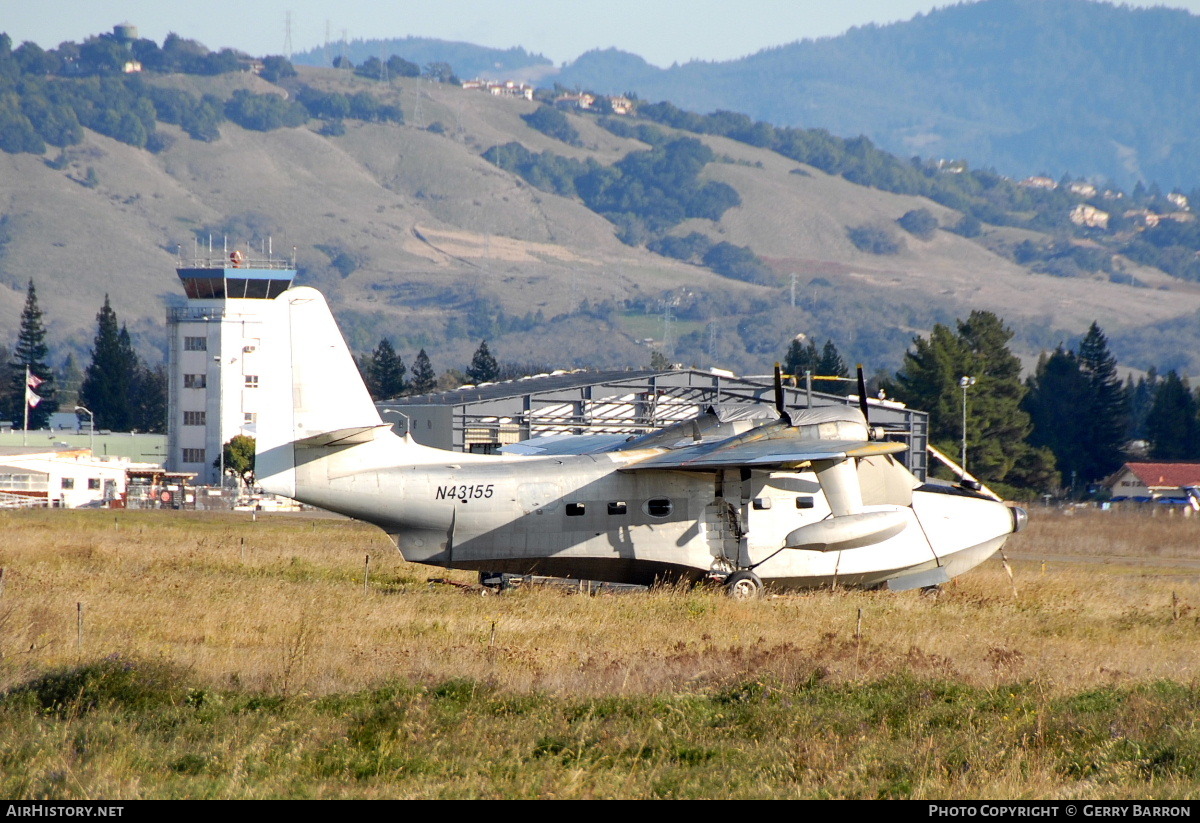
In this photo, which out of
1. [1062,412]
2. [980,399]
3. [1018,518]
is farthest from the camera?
[1062,412]

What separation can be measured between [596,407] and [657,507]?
187 feet

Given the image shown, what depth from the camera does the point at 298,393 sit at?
1000 inches

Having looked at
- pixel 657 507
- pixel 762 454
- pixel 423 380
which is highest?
A: pixel 423 380

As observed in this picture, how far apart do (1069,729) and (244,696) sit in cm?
908

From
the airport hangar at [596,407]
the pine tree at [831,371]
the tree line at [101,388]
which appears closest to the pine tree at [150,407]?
the tree line at [101,388]

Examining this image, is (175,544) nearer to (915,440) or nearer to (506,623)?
(506,623)

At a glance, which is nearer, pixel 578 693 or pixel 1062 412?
pixel 578 693

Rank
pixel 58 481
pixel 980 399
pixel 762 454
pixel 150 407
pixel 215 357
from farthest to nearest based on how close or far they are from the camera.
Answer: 1. pixel 150 407
2. pixel 215 357
3. pixel 980 399
4. pixel 58 481
5. pixel 762 454

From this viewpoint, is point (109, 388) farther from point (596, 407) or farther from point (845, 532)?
point (845, 532)

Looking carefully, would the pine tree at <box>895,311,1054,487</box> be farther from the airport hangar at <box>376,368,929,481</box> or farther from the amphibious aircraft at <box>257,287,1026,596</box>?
the amphibious aircraft at <box>257,287,1026,596</box>

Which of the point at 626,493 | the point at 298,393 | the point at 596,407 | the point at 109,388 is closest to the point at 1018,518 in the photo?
the point at 626,493

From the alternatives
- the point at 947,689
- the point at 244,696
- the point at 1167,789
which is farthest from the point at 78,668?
the point at 1167,789

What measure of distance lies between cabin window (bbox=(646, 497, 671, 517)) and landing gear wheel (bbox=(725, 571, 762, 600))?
180 cm

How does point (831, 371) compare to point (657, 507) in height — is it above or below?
above
